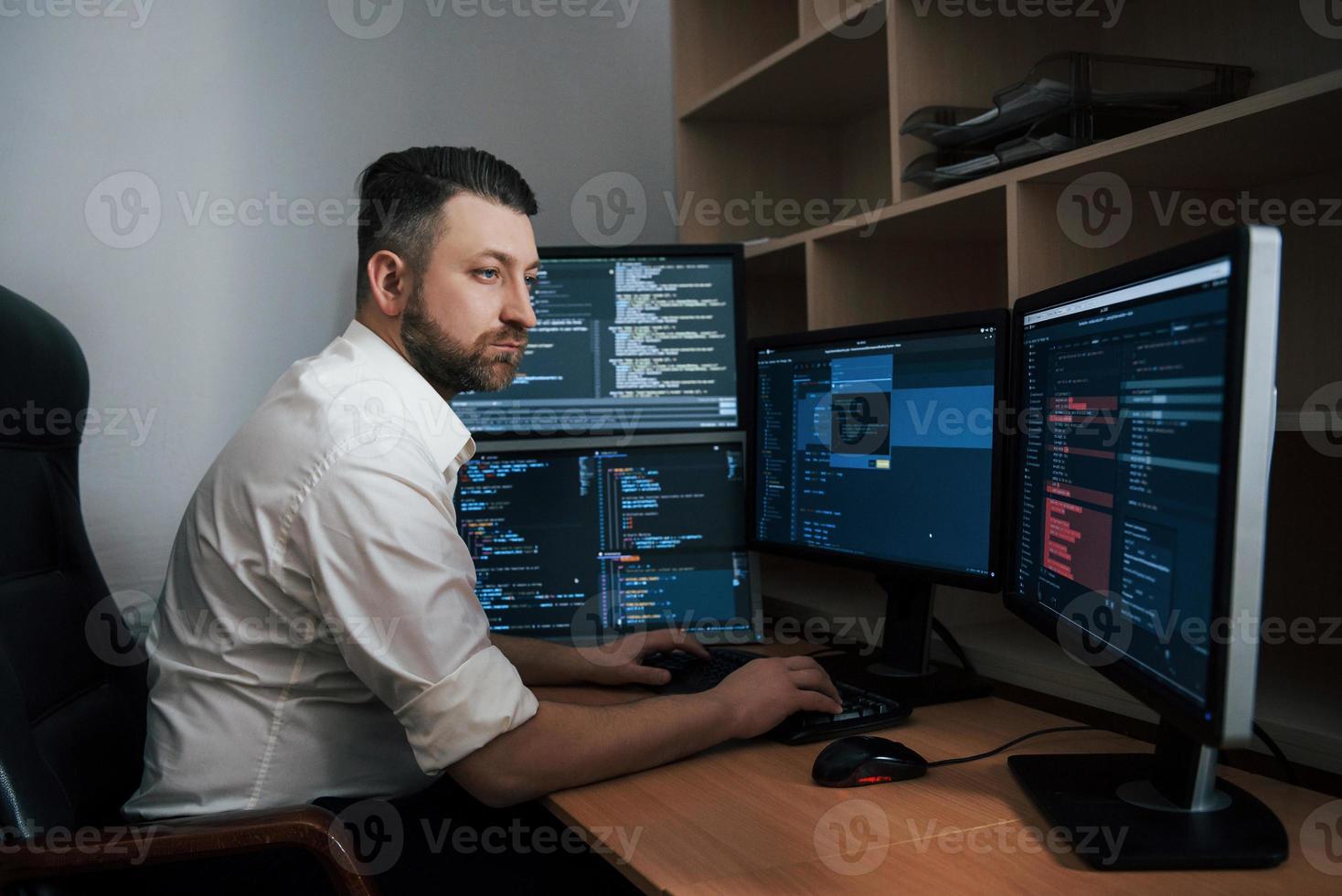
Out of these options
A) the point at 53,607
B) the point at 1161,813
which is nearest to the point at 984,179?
the point at 1161,813

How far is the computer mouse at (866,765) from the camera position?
1092 millimetres

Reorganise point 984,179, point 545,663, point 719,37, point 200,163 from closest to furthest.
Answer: point 984,179, point 545,663, point 200,163, point 719,37

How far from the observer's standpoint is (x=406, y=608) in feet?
3.59

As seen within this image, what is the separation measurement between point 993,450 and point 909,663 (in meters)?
0.35

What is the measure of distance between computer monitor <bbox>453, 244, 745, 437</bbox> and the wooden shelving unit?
162 mm

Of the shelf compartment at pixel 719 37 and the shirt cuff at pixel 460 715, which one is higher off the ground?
the shelf compartment at pixel 719 37

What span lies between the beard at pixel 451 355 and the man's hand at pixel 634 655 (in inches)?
16.5

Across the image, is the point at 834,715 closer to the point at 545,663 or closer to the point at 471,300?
the point at 545,663

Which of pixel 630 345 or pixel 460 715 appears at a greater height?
pixel 630 345

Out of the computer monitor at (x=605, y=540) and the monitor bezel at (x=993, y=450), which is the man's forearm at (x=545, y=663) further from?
the monitor bezel at (x=993, y=450)

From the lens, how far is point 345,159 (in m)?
2.04

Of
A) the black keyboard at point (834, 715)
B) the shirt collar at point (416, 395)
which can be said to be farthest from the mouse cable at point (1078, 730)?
the shirt collar at point (416, 395)

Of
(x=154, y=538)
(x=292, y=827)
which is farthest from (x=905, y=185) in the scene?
(x=154, y=538)

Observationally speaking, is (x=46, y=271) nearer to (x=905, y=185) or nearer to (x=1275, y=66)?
(x=905, y=185)
